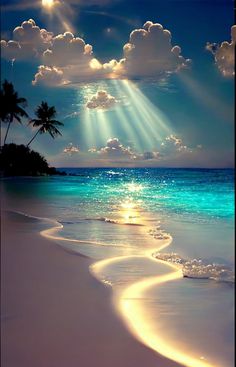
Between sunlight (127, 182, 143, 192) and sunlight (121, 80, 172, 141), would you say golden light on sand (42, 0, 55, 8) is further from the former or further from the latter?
sunlight (127, 182, 143, 192)

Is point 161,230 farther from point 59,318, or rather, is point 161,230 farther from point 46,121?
point 59,318

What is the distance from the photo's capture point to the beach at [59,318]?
1149 millimetres

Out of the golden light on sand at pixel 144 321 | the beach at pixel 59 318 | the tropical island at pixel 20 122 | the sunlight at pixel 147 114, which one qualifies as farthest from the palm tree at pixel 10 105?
the golden light on sand at pixel 144 321

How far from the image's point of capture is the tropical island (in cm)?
→ 180

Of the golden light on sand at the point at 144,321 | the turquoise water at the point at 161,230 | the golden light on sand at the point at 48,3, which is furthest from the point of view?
the golden light on sand at the point at 48,3

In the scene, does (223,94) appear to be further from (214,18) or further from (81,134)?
(81,134)

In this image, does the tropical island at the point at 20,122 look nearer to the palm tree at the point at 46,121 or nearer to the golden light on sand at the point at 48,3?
the palm tree at the point at 46,121

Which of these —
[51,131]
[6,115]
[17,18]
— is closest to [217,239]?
[51,131]

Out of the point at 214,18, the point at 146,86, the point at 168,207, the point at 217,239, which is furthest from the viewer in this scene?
the point at 217,239

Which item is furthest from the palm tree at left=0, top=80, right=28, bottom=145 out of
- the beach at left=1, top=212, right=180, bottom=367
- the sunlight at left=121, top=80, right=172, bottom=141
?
the beach at left=1, top=212, right=180, bottom=367

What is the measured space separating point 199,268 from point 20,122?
94cm

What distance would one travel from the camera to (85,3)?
5.78ft

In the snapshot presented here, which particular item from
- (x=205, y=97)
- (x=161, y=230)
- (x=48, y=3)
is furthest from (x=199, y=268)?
(x=48, y=3)

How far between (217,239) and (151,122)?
769 mm
